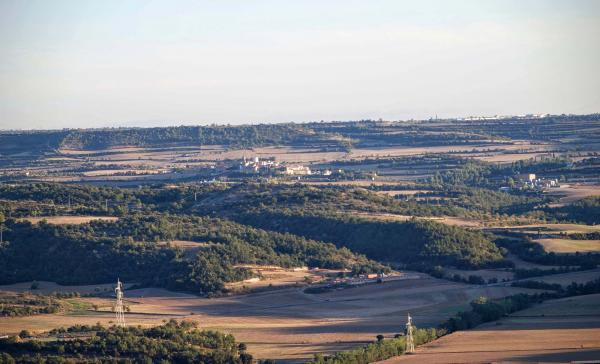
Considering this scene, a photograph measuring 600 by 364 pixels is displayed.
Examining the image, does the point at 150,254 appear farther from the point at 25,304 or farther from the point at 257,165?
the point at 257,165

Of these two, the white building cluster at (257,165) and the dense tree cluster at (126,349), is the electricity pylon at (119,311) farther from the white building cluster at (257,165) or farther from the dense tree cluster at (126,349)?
the white building cluster at (257,165)

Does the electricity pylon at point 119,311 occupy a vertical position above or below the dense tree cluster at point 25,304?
above

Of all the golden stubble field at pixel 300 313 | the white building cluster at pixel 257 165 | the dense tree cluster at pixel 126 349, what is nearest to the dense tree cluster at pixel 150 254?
the golden stubble field at pixel 300 313

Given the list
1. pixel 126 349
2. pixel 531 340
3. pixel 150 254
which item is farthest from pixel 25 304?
pixel 531 340

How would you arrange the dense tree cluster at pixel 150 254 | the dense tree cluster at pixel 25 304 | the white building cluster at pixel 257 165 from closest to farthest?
the dense tree cluster at pixel 25 304 < the dense tree cluster at pixel 150 254 < the white building cluster at pixel 257 165

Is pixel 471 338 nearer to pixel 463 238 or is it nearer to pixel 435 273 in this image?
pixel 435 273

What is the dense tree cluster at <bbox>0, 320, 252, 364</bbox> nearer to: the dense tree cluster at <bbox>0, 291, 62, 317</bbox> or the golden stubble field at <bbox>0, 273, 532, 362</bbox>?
the golden stubble field at <bbox>0, 273, 532, 362</bbox>
